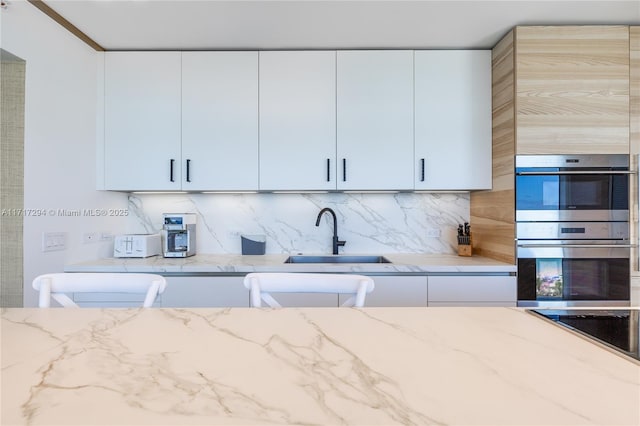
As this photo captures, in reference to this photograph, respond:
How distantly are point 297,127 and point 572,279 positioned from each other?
199cm

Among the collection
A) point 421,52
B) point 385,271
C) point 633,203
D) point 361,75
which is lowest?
point 385,271

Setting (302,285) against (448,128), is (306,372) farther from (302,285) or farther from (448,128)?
(448,128)

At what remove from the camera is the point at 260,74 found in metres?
2.29

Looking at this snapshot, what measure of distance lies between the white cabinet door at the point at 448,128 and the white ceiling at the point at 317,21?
0.25 metres

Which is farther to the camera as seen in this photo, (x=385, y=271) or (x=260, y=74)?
(x=260, y=74)

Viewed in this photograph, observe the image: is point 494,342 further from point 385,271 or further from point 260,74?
point 260,74

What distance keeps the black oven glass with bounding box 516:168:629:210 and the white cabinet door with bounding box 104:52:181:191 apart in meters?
2.26

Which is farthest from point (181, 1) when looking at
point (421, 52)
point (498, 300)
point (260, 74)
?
point (498, 300)

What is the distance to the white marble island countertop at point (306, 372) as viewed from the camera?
0.47 meters

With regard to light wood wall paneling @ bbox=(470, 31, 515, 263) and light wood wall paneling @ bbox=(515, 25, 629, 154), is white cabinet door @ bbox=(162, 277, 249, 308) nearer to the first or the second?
light wood wall paneling @ bbox=(470, 31, 515, 263)

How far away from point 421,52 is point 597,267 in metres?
1.76

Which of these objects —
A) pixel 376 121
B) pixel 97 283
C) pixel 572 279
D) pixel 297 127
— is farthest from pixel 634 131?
pixel 97 283

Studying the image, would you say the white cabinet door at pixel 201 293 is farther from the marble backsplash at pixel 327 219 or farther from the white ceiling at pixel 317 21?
the white ceiling at pixel 317 21

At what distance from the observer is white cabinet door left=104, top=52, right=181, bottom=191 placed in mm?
2283
